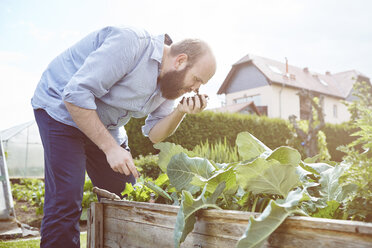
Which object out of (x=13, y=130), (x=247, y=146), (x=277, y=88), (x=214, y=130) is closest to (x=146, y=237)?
(x=247, y=146)

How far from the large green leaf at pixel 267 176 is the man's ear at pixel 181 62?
0.97 metres

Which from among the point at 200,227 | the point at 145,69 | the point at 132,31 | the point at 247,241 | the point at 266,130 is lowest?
the point at 266,130

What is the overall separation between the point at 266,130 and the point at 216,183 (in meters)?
10.4

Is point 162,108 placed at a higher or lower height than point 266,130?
higher

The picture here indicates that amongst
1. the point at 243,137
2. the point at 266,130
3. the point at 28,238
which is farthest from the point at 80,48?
the point at 266,130

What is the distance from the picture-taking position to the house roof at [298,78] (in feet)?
73.8

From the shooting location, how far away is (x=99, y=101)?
1767 mm

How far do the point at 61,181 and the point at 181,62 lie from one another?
85cm

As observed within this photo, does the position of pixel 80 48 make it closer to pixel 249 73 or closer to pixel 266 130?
pixel 266 130

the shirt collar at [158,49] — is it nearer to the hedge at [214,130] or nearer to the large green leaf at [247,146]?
the large green leaf at [247,146]

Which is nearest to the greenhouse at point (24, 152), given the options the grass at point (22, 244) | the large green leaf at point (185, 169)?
the grass at point (22, 244)

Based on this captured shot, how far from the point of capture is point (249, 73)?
23.2 m

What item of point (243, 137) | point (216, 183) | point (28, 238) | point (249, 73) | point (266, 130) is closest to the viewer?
point (216, 183)

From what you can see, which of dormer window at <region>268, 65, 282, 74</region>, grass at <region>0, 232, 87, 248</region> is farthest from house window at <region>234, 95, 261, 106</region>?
grass at <region>0, 232, 87, 248</region>
